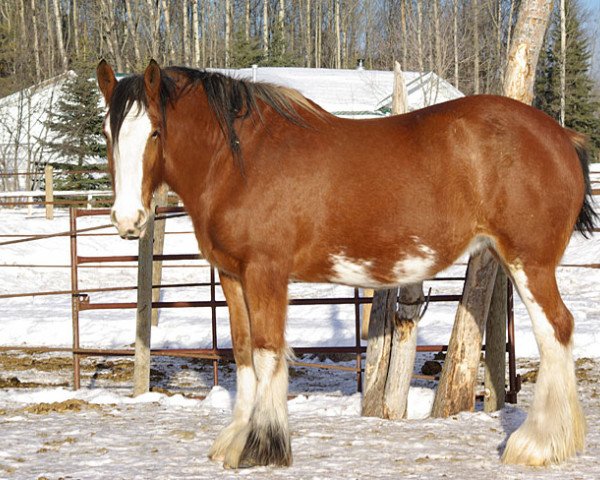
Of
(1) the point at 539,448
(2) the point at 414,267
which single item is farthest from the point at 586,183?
(1) the point at 539,448

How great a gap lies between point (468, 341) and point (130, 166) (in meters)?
2.81

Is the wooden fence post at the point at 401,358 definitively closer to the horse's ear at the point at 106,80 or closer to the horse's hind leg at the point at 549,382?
the horse's hind leg at the point at 549,382

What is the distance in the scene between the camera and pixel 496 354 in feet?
19.9

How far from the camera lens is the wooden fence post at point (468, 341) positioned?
220 inches

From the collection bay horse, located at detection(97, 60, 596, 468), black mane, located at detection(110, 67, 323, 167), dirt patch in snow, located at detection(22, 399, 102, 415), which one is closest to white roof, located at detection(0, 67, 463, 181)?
dirt patch in snow, located at detection(22, 399, 102, 415)

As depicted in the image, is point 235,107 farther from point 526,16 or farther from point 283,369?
point 526,16

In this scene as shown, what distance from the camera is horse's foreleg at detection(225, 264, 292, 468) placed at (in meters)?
4.25

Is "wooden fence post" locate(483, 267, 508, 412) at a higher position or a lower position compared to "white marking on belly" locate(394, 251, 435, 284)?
lower

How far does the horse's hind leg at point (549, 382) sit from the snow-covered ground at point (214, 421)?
0.13 m

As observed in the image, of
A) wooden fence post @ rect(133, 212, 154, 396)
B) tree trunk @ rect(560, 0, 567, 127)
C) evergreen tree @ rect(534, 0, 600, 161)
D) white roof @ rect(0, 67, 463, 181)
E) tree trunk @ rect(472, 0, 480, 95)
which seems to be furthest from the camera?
tree trunk @ rect(472, 0, 480, 95)

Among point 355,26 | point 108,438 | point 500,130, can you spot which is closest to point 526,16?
point 500,130

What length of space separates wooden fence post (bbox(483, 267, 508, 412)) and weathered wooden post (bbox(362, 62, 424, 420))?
0.67 m

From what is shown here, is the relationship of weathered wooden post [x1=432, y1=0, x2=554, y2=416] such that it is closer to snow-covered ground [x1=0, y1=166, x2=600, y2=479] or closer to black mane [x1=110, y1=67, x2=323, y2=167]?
snow-covered ground [x1=0, y1=166, x2=600, y2=479]

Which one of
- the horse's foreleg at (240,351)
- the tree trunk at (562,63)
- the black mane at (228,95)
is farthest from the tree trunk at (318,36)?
the horse's foreleg at (240,351)
